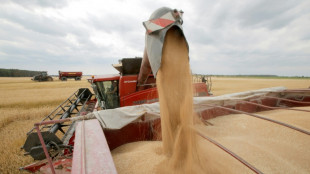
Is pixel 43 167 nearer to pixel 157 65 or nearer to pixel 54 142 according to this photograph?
pixel 54 142

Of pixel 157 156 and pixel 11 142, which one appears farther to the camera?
pixel 11 142

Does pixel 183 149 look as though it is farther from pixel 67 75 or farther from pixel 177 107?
pixel 67 75

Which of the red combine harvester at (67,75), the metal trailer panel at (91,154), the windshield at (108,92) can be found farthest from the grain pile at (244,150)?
the red combine harvester at (67,75)

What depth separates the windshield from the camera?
13.4ft

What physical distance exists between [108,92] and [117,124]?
6.09 ft

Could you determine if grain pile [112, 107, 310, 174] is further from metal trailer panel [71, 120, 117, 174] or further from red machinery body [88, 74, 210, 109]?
red machinery body [88, 74, 210, 109]

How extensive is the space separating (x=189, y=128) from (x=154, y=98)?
228 centimetres

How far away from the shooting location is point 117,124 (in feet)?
7.83

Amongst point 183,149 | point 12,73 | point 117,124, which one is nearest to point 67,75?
point 117,124

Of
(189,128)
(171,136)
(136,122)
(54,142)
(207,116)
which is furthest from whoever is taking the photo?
(207,116)

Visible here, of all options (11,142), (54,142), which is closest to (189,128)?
(54,142)

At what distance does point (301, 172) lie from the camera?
178 centimetres

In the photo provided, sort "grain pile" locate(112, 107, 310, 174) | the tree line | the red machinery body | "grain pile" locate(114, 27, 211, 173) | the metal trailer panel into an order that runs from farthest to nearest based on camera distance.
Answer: the tree line < the red machinery body < "grain pile" locate(112, 107, 310, 174) < "grain pile" locate(114, 27, 211, 173) < the metal trailer panel

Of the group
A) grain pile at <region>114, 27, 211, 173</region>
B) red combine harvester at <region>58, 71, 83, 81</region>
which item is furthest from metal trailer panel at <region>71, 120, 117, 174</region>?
red combine harvester at <region>58, 71, 83, 81</region>
